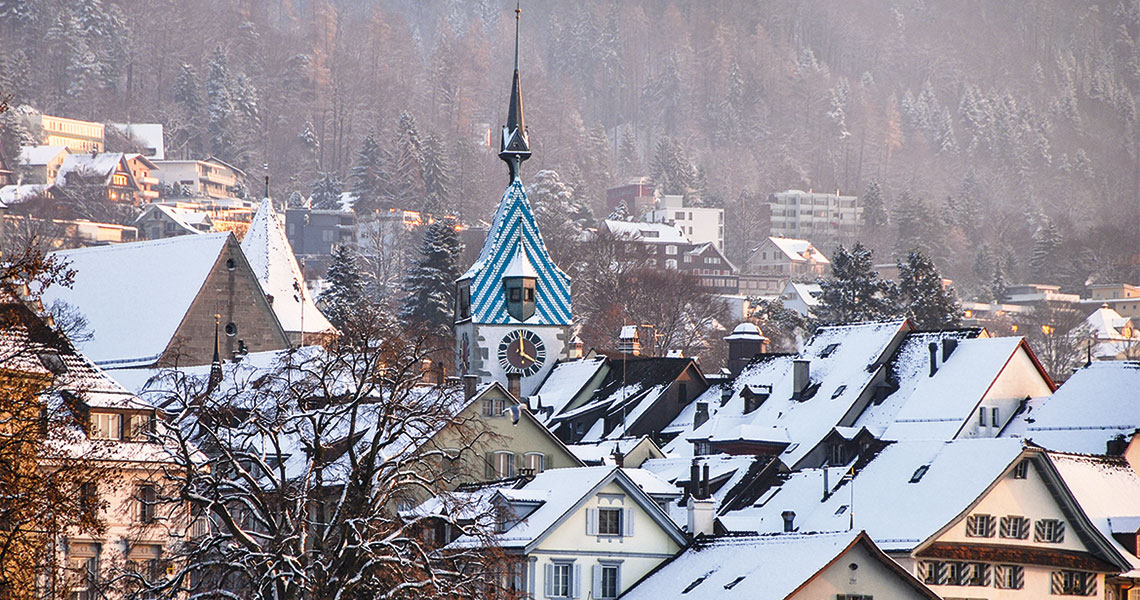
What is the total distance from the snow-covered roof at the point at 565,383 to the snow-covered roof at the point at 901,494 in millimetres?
22680

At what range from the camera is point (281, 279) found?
111m

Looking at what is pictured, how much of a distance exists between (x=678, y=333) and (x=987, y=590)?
6990cm

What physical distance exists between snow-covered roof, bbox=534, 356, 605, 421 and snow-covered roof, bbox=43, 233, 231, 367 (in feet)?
49.4

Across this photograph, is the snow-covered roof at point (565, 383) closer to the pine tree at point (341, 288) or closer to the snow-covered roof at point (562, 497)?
the snow-covered roof at point (562, 497)

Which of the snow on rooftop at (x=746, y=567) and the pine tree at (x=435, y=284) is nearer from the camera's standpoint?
the snow on rooftop at (x=746, y=567)

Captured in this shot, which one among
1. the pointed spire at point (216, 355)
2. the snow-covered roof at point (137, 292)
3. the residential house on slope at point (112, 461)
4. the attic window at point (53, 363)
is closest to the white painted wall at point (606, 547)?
the residential house on slope at point (112, 461)

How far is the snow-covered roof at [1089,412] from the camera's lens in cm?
7050

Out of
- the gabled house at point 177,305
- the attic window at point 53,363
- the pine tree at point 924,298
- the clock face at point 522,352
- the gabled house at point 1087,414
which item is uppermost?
the pine tree at point 924,298

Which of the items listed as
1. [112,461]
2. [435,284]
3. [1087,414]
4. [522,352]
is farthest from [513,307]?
[112,461]

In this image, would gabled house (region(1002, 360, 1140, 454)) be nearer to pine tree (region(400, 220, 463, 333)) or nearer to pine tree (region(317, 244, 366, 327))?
pine tree (region(400, 220, 463, 333))

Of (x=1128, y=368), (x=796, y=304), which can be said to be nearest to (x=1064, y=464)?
(x=1128, y=368)

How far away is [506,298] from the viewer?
9450 cm

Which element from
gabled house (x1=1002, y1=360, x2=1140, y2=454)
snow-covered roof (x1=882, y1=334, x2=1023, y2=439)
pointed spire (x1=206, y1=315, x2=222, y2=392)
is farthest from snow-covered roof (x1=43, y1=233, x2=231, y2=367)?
gabled house (x1=1002, y1=360, x2=1140, y2=454)

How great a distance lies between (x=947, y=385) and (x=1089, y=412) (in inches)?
173
